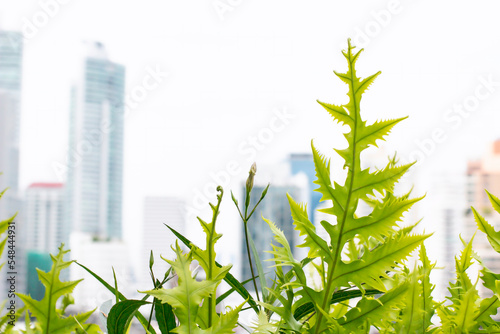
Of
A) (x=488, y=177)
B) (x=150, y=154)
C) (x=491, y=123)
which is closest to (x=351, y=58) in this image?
(x=488, y=177)

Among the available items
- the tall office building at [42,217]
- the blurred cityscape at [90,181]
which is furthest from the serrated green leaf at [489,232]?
the tall office building at [42,217]

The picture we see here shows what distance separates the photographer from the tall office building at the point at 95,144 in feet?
38.1

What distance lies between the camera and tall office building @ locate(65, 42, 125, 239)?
11.6 meters

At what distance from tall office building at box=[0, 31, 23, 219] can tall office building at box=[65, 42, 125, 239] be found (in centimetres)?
133

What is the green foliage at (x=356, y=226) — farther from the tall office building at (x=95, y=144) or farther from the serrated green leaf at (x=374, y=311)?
the tall office building at (x=95, y=144)

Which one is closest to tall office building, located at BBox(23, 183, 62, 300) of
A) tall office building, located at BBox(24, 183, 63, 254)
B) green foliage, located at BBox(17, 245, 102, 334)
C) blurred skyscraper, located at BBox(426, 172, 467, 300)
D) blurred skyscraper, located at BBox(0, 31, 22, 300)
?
tall office building, located at BBox(24, 183, 63, 254)

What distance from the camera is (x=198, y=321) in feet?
0.37

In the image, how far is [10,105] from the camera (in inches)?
456

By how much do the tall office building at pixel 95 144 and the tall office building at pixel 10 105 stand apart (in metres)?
1.33

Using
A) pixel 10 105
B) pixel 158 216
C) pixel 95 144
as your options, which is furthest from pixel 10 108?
pixel 158 216

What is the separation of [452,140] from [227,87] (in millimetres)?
6045

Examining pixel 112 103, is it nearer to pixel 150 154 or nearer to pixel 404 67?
pixel 150 154

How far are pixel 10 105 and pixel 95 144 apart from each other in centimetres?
221

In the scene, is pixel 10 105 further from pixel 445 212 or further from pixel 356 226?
pixel 356 226
